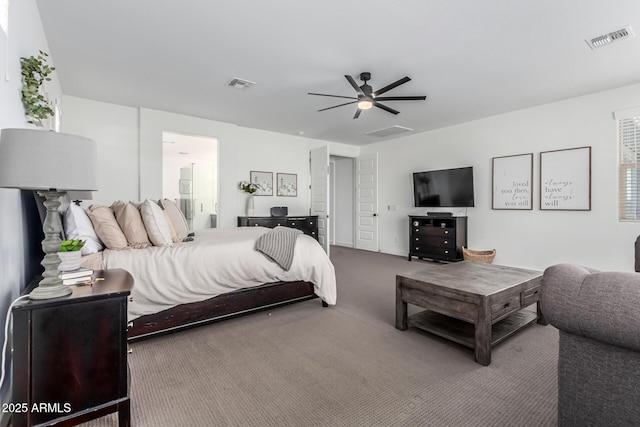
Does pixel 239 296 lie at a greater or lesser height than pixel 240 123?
lesser

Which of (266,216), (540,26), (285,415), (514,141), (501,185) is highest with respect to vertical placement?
(540,26)

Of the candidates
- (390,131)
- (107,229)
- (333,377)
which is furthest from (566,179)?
(107,229)

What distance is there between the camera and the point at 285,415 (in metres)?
1.55

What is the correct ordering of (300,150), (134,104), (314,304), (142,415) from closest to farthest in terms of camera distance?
1. (142,415)
2. (314,304)
3. (134,104)
4. (300,150)

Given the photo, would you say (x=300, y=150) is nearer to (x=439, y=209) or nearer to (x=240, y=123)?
(x=240, y=123)

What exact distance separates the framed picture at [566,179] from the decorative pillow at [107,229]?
547 centimetres

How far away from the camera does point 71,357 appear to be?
130 centimetres

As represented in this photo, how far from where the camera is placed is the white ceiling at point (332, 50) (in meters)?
2.41

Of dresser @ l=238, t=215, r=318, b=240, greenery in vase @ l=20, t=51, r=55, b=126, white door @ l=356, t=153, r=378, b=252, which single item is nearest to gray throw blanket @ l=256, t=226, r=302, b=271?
greenery in vase @ l=20, t=51, r=55, b=126

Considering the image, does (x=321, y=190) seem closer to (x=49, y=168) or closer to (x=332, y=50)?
(x=332, y=50)

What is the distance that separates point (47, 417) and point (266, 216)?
5.02 metres

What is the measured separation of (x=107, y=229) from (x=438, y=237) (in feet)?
16.4

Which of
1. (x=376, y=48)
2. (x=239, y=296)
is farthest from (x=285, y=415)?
(x=376, y=48)

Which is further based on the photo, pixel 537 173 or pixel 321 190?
pixel 321 190
